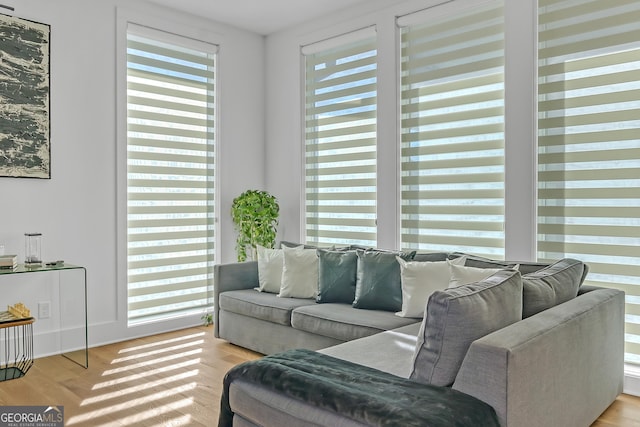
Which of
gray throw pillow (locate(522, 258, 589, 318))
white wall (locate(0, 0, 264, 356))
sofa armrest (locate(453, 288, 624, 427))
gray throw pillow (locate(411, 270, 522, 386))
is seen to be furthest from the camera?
white wall (locate(0, 0, 264, 356))

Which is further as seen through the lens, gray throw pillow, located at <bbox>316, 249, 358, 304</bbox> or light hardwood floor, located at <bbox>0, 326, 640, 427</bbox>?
gray throw pillow, located at <bbox>316, 249, 358, 304</bbox>

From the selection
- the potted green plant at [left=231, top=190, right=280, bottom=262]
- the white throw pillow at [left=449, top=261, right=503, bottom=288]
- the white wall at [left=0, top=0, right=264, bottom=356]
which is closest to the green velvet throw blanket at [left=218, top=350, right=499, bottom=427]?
the white throw pillow at [left=449, top=261, right=503, bottom=288]

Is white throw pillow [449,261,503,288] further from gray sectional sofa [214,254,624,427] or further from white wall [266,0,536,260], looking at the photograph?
white wall [266,0,536,260]

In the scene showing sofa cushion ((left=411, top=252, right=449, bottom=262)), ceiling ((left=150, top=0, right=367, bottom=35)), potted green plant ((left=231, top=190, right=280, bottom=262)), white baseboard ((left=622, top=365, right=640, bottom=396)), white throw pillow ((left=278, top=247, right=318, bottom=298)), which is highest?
ceiling ((left=150, top=0, right=367, bottom=35))

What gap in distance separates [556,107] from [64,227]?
3.78 metres

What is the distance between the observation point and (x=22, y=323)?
3.32 meters

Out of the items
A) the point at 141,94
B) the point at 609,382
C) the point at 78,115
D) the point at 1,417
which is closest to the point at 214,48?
the point at 141,94

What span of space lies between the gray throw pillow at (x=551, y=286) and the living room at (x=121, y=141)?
651 mm

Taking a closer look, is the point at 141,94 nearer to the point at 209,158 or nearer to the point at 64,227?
the point at 209,158

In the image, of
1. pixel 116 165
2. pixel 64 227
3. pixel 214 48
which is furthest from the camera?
pixel 214 48

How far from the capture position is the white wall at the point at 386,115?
11.1 ft

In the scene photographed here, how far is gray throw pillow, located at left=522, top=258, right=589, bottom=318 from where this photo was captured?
7.44 feet

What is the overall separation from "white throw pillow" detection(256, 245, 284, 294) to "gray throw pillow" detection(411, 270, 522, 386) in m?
2.24

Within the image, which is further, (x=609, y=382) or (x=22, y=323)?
(x=22, y=323)
